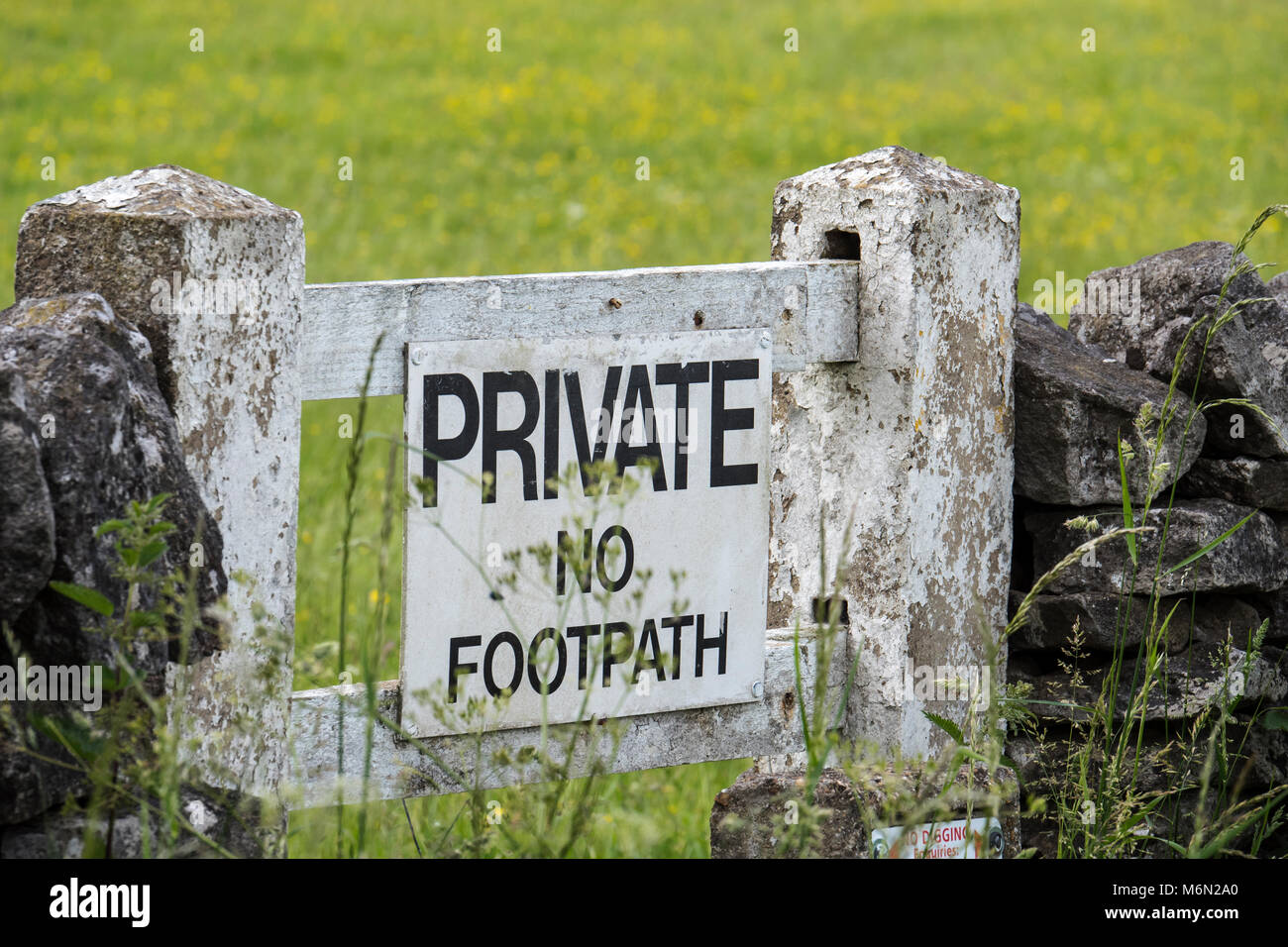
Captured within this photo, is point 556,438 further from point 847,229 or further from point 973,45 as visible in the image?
point 973,45

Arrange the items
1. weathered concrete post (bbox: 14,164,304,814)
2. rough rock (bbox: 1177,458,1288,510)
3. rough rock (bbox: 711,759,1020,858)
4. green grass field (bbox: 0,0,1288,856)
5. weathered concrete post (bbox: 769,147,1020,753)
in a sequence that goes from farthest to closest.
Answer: green grass field (bbox: 0,0,1288,856)
rough rock (bbox: 1177,458,1288,510)
weathered concrete post (bbox: 769,147,1020,753)
rough rock (bbox: 711,759,1020,858)
weathered concrete post (bbox: 14,164,304,814)

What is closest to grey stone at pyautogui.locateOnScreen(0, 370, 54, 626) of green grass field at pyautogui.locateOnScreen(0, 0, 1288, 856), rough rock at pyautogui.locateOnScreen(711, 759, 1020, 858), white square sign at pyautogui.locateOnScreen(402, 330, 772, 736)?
white square sign at pyautogui.locateOnScreen(402, 330, 772, 736)

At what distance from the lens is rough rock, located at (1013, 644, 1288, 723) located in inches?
110

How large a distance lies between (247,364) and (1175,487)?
1886 mm

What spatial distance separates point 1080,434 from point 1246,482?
1.37 ft

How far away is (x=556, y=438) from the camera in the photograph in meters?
2.32

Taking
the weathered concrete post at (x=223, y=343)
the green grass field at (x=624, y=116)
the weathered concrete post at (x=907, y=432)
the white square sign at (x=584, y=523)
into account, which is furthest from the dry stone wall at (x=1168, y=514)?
the green grass field at (x=624, y=116)

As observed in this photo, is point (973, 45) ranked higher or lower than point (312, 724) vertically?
higher

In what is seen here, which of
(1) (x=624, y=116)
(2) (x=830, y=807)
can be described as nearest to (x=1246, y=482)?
(2) (x=830, y=807)

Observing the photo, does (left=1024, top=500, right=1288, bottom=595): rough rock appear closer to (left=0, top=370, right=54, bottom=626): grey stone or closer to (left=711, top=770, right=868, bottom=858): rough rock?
(left=711, top=770, right=868, bottom=858): rough rock

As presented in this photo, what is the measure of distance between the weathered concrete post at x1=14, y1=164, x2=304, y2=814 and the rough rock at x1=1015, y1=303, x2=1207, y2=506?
1448 millimetres

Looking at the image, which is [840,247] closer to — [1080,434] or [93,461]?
[1080,434]
